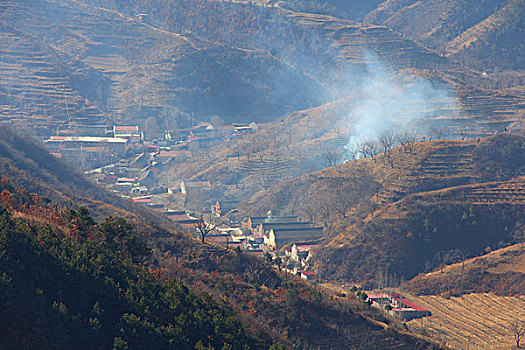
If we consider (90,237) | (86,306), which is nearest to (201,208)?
(90,237)

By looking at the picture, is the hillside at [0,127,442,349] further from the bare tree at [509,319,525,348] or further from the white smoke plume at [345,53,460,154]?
the white smoke plume at [345,53,460,154]

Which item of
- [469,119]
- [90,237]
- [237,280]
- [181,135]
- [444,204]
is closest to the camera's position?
[90,237]

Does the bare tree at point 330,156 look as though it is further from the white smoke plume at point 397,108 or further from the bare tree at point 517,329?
the bare tree at point 517,329

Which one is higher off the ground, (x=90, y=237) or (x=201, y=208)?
(x=201, y=208)

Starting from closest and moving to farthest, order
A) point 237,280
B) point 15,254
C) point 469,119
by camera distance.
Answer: point 15,254 < point 237,280 < point 469,119

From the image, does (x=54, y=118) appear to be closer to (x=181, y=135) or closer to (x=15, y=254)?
(x=181, y=135)

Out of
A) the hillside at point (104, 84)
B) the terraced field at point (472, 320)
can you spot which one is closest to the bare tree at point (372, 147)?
the hillside at point (104, 84)
